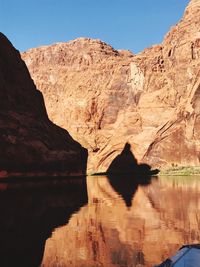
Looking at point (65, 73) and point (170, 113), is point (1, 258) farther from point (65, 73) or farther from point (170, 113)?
point (65, 73)

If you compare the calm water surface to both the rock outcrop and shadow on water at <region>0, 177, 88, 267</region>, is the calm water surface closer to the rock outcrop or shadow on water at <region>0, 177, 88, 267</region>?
shadow on water at <region>0, 177, 88, 267</region>

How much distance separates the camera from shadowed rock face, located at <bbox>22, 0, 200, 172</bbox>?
3063 inches

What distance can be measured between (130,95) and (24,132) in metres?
38.4

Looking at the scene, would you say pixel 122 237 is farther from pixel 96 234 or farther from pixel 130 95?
pixel 130 95

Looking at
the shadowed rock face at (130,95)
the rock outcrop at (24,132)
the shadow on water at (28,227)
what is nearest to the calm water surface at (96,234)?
the shadow on water at (28,227)

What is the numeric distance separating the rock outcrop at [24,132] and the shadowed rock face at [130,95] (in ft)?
53.3

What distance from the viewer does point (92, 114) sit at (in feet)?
330

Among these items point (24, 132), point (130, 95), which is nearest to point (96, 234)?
point (24, 132)

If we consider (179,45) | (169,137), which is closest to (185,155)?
(169,137)

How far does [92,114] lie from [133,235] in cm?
8772

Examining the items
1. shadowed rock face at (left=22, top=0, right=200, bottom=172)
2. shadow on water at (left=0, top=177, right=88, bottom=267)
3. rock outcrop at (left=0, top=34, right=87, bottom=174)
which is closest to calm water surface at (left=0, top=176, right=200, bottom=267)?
shadow on water at (left=0, top=177, right=88, bottom=267)

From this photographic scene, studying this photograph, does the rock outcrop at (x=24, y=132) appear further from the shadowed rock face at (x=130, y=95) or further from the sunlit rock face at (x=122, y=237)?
the sunlit rock face at (x=122, y=237)

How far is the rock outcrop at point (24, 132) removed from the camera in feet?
192

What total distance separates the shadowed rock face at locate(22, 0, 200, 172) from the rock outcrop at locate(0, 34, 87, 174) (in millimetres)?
16243
